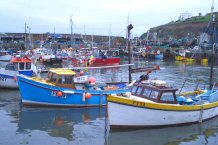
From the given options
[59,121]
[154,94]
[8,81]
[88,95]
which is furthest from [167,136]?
[8,81]

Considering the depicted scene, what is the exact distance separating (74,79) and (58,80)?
108cm

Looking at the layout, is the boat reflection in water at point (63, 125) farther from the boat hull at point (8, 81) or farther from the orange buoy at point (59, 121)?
the boat hull at point (8, 81)

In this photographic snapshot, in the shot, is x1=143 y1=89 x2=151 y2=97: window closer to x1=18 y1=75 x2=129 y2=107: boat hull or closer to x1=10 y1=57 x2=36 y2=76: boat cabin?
x1=18 y1=75 x2=129 y2=107: boat hull

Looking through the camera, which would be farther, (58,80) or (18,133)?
(58,80)

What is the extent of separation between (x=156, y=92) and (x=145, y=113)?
4.67 feet

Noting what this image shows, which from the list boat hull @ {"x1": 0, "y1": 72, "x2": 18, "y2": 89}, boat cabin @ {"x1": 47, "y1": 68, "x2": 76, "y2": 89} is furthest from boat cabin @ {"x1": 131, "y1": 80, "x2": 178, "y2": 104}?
boat hull @ {"x1": 0, "y1": 72, "x2": 18, "y2": 89}

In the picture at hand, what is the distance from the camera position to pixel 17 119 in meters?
18.6

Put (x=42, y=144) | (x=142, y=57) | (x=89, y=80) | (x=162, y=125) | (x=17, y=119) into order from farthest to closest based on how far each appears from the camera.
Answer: (x=142, y=57) < (x=89, y=80) < (x=17, y=119) < (x=162, y=125) < (x=42, y=144)

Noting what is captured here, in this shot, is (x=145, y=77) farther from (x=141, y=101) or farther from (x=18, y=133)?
(x=18, y=133)

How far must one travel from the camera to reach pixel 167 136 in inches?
632


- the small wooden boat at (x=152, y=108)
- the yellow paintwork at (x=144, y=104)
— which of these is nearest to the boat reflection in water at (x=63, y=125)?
the small wooden boat at (x=152, y=108)

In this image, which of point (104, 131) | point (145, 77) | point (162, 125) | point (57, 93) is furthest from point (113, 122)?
point (145, 77)

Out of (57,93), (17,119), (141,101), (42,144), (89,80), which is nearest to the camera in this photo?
(42,144)

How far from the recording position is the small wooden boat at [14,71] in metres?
27.5
